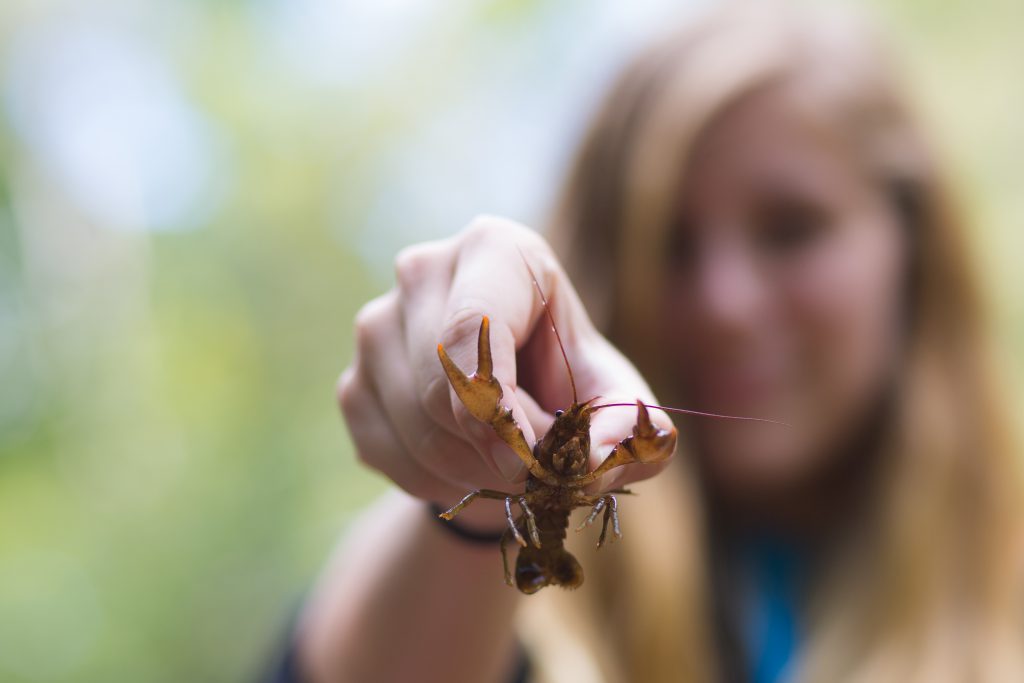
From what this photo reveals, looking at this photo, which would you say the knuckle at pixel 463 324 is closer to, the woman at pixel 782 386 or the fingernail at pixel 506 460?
the fingernail at pixel 506 460

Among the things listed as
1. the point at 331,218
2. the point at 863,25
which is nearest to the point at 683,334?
the point at 863,25

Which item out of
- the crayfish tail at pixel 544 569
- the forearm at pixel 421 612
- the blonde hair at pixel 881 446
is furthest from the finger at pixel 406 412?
the blonde hair at pixel 881 446

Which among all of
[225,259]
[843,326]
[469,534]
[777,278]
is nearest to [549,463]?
[469,534]

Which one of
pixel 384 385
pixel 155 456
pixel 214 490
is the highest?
pixel 384 385

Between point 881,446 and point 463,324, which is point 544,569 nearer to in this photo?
point 463,324

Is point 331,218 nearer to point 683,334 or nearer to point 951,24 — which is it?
point 683,334
